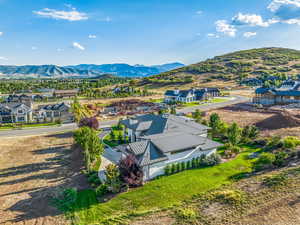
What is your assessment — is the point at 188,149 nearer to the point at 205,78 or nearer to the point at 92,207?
the point at 92,207

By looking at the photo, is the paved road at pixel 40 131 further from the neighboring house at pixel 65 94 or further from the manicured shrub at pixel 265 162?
the neighboring house at pixel 65 94

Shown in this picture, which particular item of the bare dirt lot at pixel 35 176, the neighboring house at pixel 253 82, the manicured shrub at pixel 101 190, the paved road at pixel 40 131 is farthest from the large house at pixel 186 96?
the manicured shrub at pixel 101 190

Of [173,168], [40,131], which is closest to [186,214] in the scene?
[173,168]

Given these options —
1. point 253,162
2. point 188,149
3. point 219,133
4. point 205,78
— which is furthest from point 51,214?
point 205,78

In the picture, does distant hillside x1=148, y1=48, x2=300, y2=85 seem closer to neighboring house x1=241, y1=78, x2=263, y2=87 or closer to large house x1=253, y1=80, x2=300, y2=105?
neighboring house x1=241, y1=78, x2=263, y2=87

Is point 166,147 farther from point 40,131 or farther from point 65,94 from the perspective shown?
point 65,94

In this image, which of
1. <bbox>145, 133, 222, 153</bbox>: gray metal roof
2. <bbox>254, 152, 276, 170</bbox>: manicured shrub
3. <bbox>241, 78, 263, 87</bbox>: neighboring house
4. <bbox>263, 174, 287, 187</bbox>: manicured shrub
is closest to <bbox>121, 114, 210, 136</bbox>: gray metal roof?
<bbox>145, 133, 222, 153</bbox>: gray metal roof
